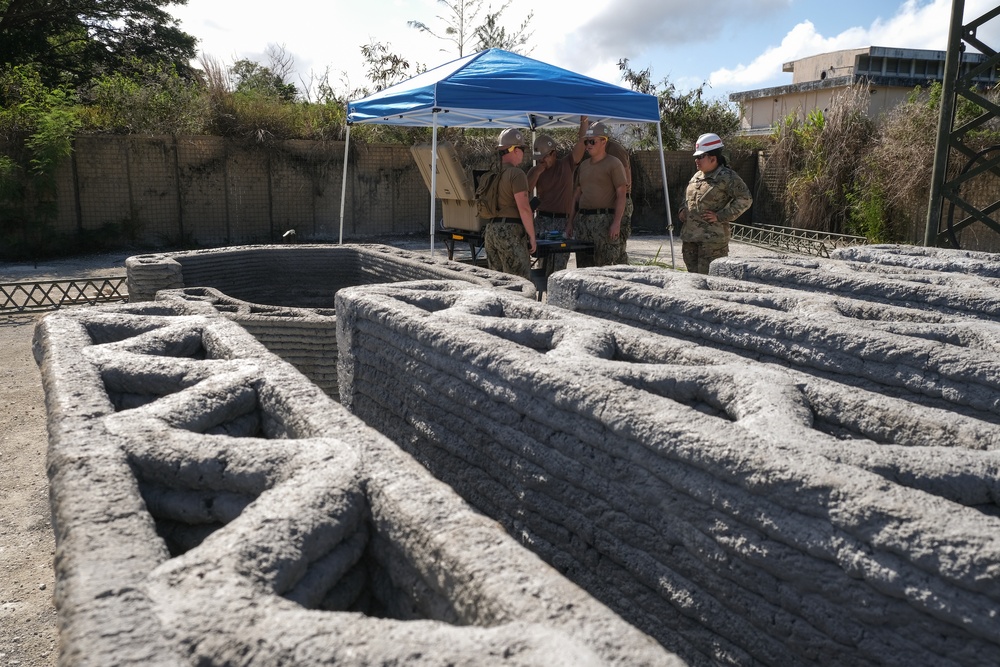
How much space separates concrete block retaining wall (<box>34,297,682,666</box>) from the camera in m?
1.05

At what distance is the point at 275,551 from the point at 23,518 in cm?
237

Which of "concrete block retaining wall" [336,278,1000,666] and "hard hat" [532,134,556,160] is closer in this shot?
"concrete block retaining wall" [336,278,1000,666]

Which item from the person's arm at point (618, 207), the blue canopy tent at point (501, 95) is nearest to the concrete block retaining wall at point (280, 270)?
the blue canopy tent at point (501, 95)

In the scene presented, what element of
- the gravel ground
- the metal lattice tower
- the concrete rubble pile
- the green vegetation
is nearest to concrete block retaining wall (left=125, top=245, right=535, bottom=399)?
the gravel ground

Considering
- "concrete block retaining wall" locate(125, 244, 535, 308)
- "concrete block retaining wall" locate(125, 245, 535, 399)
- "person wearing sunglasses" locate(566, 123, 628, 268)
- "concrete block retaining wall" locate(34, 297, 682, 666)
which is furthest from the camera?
"person wearing sunglasses" locate(566, 123, 628, 268)

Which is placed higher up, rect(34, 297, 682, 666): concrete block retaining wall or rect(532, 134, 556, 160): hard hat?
rect(532, 134, 556, 160): hard hat

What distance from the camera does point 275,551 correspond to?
1.28 metres

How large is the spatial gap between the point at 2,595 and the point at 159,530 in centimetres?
134

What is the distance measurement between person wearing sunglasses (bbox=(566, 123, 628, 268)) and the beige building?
52.6ft

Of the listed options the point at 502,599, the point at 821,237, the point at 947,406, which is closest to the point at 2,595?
the point at 502,599

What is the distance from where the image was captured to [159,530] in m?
1.67

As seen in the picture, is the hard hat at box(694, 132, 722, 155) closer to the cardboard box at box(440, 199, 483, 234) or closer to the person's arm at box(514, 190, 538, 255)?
the person's arm at box(514, 190, 538, 255)

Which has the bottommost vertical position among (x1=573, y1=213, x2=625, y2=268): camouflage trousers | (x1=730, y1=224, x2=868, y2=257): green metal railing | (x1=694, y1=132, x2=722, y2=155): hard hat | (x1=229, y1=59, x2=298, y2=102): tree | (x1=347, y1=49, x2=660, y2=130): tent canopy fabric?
(x1=730, y1=224, x2=868, y2=257): green metal railing

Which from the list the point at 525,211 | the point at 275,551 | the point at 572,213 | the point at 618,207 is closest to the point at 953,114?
the point at 618,207
